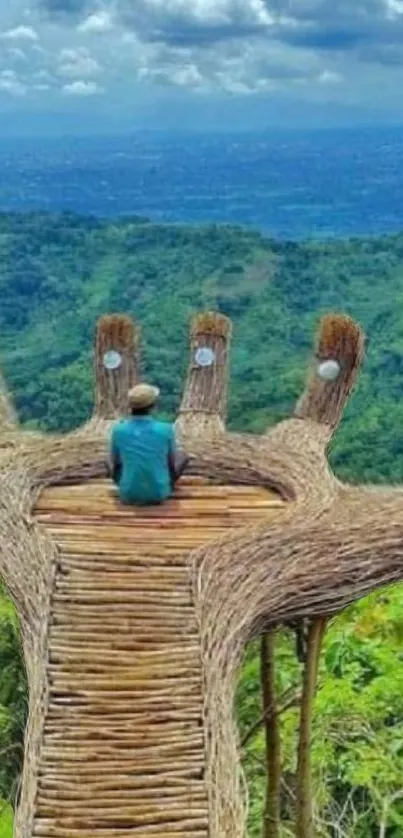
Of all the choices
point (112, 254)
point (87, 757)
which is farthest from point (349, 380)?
point (112, 254)

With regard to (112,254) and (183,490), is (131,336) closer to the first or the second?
(183,490)

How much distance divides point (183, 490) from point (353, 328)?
2.31 metres

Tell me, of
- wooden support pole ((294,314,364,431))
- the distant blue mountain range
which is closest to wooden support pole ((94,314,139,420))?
wooden support pole ((294,314,364,431))

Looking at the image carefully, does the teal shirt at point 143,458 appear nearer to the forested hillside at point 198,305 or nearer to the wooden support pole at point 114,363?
the wooden support pole at point 114,363

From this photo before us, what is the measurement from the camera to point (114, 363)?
9172 mm

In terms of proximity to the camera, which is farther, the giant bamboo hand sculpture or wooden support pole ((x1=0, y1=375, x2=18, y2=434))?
wooden support pole ((x1=0, y1=375, x2=18, y2=434))

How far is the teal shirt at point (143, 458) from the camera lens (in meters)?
6.84

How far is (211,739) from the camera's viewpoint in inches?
202

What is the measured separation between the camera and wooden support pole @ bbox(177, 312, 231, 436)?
8.68 metres

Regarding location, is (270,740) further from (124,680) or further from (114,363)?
(114,363)

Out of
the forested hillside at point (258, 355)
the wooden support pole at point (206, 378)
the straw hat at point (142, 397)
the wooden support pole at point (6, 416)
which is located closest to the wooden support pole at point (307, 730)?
the forested hillside at point (258, 355)

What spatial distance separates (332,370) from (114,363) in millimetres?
1486

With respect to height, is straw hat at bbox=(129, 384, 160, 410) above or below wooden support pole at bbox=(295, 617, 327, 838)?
above

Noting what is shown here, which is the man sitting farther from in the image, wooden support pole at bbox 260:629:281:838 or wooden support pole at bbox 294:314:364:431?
wooden support pole at bbox 294:314:364:431
